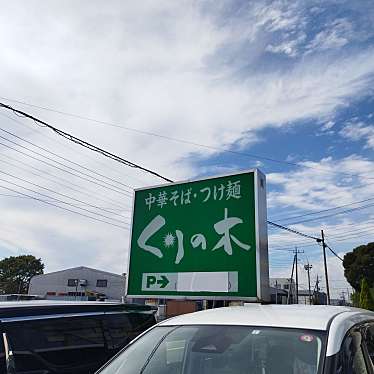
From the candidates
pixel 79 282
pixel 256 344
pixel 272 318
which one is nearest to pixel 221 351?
pixel 256 344

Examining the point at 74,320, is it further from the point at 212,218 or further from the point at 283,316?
the point at 212,218

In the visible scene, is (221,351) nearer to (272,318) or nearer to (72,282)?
(272,318)

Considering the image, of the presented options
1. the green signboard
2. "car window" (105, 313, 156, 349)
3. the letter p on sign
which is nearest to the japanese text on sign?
the green signboard

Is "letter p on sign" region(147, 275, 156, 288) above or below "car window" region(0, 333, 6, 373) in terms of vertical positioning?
above

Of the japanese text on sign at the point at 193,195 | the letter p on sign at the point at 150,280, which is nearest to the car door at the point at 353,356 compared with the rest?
the japanese text on sign at the point at 193,195

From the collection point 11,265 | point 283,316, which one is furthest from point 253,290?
point 11,265

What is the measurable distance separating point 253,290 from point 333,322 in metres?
3.63

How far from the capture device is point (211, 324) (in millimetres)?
2838

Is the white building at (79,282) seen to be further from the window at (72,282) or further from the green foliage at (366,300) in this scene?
the green foliage at (366,300)

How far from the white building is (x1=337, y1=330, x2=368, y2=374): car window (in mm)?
58677

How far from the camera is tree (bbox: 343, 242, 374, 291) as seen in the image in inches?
2000

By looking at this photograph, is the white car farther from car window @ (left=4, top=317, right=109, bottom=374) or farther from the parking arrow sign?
the parking arrow sign

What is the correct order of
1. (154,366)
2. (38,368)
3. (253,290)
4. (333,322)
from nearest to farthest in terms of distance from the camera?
(333,322)
(154,366)
(38,368)
(253,290)

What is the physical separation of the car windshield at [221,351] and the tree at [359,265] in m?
51.7
